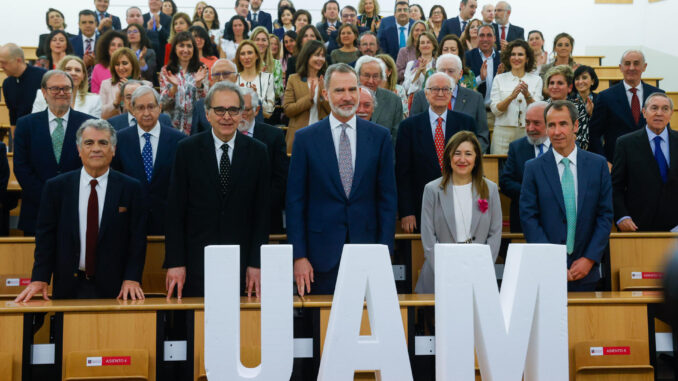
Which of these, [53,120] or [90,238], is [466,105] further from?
[90,238]

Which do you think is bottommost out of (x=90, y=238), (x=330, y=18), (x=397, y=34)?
(x=90, y=238)

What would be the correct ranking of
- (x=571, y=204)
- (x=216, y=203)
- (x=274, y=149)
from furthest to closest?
(x=274, y=149) < (x=571, y=204) < (x=216, y=203)

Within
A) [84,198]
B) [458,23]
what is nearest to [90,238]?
[84,198]

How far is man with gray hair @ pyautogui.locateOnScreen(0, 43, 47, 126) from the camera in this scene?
5.65 m

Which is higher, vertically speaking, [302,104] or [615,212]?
[302,104]

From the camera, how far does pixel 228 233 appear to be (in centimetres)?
325

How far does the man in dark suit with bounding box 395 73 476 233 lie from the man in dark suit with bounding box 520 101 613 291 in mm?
707

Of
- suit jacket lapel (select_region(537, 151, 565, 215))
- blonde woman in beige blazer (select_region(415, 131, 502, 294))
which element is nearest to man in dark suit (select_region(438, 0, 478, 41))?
blonde woman in beige blazer (select_region(415, 131, 502, 294))

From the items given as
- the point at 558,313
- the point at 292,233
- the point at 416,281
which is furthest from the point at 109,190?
the point at 558,313

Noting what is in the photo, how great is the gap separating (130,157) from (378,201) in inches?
57.4

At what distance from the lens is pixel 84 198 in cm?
336

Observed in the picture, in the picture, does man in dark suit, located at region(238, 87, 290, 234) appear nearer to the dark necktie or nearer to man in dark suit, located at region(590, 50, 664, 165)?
the dark necktie

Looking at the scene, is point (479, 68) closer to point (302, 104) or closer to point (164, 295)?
point (302, 104)

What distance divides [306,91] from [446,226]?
213cm
